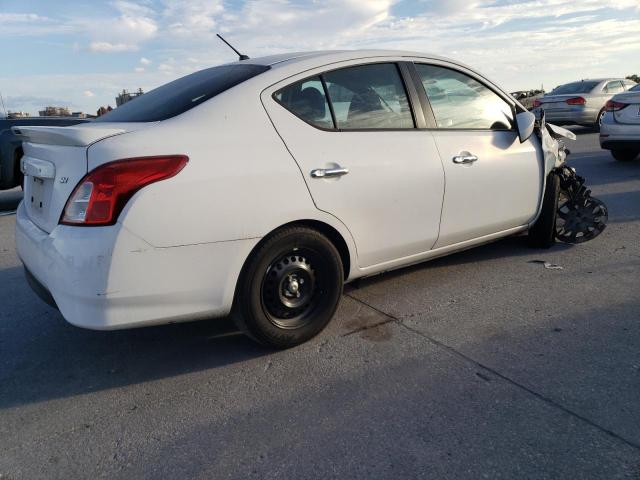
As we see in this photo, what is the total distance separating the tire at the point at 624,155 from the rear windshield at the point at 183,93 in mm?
8450

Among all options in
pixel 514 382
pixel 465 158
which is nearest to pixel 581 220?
pixel 465 158

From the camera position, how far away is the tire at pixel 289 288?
2835 millimetres

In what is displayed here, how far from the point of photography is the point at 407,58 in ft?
11.8

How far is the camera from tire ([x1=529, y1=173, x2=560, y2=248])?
14.4 feet

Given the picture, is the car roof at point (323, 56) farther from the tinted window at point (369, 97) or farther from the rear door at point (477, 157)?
the rear door at point (477, 157)

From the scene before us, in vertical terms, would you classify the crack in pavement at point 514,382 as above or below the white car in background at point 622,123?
below

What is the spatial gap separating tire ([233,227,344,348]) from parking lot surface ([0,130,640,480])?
166 mm

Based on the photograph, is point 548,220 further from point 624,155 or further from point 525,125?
point 624,155

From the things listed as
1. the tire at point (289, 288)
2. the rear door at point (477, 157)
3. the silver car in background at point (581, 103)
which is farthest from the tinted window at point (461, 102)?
the silver car in background at point (581, 103)

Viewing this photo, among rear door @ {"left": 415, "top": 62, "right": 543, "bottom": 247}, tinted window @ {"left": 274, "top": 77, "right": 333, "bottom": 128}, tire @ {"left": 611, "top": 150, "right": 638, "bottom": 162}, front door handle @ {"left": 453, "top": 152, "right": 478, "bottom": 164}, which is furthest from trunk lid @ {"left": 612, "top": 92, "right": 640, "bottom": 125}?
tinted window @ {"left": 274, "top": 77, "right": 333, "bottom": 128}

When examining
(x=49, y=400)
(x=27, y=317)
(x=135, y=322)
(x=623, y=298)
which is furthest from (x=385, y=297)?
(x=27, y=317)

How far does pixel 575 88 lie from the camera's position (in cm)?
1523

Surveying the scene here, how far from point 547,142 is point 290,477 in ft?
11.4

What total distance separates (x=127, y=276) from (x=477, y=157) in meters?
2.49
